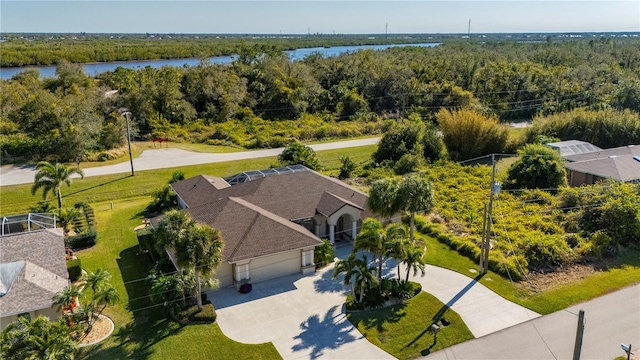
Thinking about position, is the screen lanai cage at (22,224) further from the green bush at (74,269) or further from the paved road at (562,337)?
the paved road at (562,337)

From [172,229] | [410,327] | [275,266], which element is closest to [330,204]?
[275,266]

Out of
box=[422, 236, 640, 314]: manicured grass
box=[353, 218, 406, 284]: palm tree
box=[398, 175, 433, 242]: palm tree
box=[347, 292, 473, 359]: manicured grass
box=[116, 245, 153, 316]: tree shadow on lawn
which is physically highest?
box=[398, 175, 433, 242]: palm tree

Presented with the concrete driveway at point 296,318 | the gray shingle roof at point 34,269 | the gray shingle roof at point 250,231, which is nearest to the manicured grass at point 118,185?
the gray shingle roof at point 34,269

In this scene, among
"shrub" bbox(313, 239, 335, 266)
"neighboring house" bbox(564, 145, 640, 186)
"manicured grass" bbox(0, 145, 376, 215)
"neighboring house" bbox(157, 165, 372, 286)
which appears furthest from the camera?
"manicured grass" bbox(0, 145, 376, 215)

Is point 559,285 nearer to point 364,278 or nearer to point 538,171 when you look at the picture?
point 364,278

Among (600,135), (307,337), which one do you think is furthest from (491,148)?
(307,337)

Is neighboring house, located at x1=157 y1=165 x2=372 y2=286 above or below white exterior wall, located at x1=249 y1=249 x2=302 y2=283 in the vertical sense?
above

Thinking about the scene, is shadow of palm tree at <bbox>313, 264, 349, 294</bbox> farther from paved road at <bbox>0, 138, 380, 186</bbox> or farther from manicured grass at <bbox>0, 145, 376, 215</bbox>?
paved road at <bbox>0, 138, 380, 186</bbox>

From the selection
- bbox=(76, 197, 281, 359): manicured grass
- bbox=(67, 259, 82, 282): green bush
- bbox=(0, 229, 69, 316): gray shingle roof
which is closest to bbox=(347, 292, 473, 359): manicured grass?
bbox=(76, 197, 281, 359): manicured grass

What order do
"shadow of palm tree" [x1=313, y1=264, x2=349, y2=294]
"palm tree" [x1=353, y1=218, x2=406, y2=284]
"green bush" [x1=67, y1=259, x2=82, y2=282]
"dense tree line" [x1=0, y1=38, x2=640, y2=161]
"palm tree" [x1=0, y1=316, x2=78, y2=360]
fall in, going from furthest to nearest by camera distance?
1. "dense tree line" [x1=0, y1=38, x2=640, y2=161]
2. "green bush" [x1=67, y1=259, x2=82, y2=282]
3. "shadow of palm tree" [x1=313, y1=264, x2=349, y2=294]
4. "palm tree" [x1=353, y1=218, x2=406, y2=284]
5. "palm tree" [x1=0, y1=316, x2=78, y2=360]
